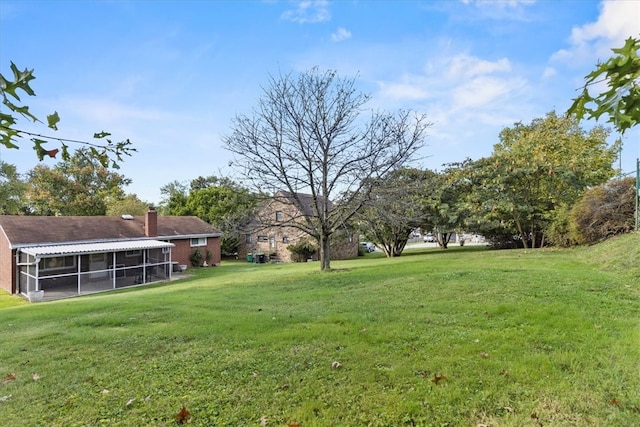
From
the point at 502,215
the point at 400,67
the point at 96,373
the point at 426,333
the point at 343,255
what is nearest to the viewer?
the point at 96,373

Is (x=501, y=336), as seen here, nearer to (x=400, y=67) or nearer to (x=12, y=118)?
(x=12, y=118)

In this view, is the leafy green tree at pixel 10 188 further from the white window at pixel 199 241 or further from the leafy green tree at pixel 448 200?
the leafy green tree at pixel 448 200

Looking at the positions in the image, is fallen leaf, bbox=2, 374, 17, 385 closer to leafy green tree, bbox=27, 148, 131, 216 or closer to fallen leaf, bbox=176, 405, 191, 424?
fallen leaf, bbox=176, 405, 191, 424

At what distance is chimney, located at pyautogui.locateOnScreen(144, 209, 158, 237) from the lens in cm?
2598

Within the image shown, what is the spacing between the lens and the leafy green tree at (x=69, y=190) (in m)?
37.3

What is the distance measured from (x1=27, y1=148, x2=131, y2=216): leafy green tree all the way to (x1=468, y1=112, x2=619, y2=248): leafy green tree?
34.8 m

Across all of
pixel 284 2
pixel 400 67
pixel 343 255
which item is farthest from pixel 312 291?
pixel 343 255

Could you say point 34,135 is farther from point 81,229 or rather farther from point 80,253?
point 81,229

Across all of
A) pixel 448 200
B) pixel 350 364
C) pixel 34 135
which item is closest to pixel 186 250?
pixel 448 200

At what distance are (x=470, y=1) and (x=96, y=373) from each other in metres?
8.49

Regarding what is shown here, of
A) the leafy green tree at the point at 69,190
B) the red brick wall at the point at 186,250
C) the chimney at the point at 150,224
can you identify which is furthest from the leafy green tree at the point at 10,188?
the red brick wall at the point at 186,250

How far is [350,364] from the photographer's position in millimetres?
4055

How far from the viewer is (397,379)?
3.64 meters

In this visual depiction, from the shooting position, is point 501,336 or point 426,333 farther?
point 426,333
